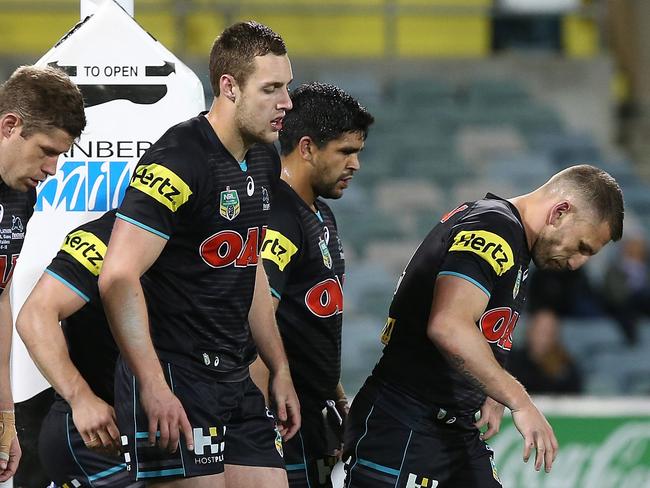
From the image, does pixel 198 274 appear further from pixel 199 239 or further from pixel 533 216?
pixel 533 216

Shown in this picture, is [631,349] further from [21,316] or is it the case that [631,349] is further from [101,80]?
[21,316]

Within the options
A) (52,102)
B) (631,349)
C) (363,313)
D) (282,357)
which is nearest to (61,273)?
(52,102)

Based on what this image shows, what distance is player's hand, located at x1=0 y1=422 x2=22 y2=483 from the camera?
4.08 meters

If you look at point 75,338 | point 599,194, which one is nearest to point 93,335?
point 75,338

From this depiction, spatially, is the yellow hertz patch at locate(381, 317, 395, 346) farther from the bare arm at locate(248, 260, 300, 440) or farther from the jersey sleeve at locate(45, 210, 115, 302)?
the jersey sleeve at locate(45, 210, 115, 302)

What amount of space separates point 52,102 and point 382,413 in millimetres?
1561

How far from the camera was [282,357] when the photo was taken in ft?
13.4

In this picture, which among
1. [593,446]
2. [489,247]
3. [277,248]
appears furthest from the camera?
[593,446]

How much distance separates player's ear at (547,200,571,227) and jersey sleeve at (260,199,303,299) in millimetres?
871

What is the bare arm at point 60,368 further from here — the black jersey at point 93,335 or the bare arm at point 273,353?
the bare arm at point 273,353

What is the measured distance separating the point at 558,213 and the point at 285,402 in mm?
1081

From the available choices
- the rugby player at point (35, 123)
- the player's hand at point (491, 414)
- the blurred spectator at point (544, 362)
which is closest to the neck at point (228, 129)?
the rugby player at point (35, 123)

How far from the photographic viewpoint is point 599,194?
405cm

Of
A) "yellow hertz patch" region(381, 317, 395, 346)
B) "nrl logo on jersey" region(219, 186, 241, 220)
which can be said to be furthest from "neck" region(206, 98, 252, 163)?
"yellow hertz patch" region(381, 317, 395, 346)
